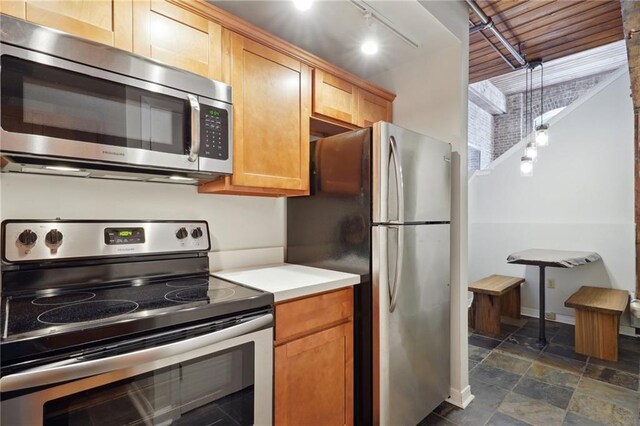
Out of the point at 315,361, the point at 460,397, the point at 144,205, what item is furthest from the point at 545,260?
the point at 144,205

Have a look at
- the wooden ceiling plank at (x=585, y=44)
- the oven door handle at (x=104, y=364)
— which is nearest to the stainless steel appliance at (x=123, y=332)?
the oven door handle at (x=104, y=364)

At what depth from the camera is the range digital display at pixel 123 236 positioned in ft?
4.78

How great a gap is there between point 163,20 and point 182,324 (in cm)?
125

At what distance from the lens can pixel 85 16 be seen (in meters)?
1.19

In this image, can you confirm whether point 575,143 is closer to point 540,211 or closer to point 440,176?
point 540,211

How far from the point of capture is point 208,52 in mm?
1507

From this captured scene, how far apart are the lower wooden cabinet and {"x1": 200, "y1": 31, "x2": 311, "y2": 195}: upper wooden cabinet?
675 millimetres

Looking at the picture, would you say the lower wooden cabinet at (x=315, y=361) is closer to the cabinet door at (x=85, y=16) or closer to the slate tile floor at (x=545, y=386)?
the slate tile floor at (x=545, y=386)

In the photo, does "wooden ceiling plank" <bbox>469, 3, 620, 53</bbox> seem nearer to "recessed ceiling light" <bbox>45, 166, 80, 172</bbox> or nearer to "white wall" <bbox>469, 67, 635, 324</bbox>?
"white wall" <bbox>469, 67, 635, 324</bbox>

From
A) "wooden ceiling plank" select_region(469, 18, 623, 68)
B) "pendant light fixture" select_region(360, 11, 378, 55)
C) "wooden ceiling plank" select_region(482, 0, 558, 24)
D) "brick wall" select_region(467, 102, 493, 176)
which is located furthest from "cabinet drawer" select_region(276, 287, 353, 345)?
"brick wall" select_region(467, 102, 493, 176)

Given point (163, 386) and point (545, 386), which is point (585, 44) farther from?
point (163, 386)

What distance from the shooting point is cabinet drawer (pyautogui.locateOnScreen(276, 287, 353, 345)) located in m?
1.41

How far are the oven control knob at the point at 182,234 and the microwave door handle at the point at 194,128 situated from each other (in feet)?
1.42

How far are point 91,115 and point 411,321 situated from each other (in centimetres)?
182
